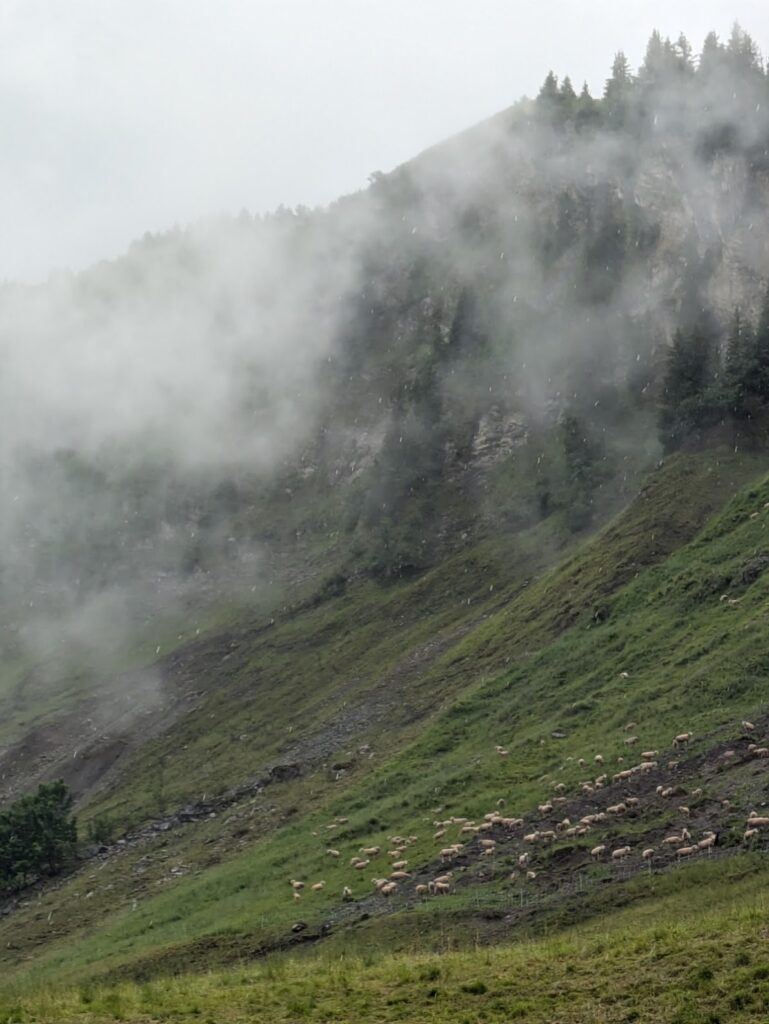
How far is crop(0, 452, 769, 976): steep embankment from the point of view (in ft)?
163

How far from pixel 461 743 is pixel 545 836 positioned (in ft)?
75.9

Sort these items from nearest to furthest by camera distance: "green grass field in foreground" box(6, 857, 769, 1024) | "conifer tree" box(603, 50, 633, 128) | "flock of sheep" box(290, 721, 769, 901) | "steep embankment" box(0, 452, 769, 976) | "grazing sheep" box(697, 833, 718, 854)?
"green grass field in foreground" box(6, 857, 769, 1024) → "grazing sheep" box(697, 833, 718, 854) → "flock of sheep" box(290, 721, 769, 901) → "steep embankment" box(0, 452, 769, 976) → "conifer tree" box(603, 50, 633, 128)

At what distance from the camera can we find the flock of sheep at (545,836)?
139ft

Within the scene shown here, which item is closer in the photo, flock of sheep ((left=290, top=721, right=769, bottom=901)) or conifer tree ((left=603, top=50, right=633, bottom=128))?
flock of sheep ((left=290, top=721, right=769, bottom=901))

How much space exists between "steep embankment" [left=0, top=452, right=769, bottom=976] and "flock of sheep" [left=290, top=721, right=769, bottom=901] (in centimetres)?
34

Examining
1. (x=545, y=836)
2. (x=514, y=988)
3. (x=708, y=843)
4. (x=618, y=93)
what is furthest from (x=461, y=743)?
(x=618, y=93)

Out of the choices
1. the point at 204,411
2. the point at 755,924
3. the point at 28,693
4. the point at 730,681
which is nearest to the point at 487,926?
the point at 755,924

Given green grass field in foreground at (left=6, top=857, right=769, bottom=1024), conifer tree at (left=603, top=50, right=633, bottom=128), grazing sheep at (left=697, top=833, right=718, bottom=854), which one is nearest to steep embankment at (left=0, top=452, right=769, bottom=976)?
grazing sheep at (left=697, top=833, right=718, bottom=854)

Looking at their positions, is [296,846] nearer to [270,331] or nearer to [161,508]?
[161,508]

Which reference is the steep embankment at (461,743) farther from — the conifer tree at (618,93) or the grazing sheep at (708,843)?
the conifer tree at (618,93)

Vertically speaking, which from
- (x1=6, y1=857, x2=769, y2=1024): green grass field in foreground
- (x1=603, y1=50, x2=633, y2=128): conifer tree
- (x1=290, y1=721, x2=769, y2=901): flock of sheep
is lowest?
(x1=290, y1=721, x2=769, y2=901): flock of sheep

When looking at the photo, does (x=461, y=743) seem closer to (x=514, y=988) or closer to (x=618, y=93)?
(x=514, y=988)

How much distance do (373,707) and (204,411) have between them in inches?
3845

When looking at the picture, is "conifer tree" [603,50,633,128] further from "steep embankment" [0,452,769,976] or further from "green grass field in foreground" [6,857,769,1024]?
"green grass field in foreground" [6,857,769,1024]
